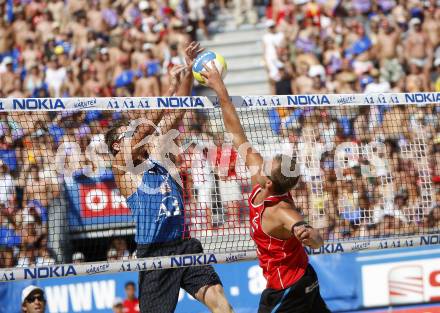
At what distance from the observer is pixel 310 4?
18.8 metres

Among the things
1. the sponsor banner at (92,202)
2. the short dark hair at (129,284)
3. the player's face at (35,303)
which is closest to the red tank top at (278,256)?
the player's face at (35,303)

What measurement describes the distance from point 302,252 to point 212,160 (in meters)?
3.42

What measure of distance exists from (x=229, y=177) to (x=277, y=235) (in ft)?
11.7

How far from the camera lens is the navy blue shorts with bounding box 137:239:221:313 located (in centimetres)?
820

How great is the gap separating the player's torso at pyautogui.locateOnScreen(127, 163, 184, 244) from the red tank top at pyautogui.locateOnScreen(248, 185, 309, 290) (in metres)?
1.51

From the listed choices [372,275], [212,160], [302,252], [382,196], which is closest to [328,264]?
[372,275]

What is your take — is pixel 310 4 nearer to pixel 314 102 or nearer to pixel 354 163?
pixel 354 163

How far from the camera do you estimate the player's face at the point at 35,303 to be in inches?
388

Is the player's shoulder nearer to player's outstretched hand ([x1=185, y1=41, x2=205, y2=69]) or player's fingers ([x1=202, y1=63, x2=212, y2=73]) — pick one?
player's fingers ([x1=202, y1=63, x2=212, y2=73])

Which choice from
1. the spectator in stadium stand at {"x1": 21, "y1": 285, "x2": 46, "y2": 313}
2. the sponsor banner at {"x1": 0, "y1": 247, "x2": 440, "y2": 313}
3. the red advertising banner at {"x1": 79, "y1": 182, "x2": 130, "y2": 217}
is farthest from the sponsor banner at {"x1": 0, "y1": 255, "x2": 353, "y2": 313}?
the spectator in stadium stand at {"x1": 21, "y1": 285, "x2": 46, "y2": 313}

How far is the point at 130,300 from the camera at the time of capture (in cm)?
1200

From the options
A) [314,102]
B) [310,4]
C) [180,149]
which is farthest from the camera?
[310,4]

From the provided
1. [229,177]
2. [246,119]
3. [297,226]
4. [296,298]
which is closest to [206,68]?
[297,226]

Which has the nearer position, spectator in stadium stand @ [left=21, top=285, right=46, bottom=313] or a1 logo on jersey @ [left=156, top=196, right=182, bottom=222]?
a1 logo on jersey @ [left=156, top=196, right=182, bottom=222]
